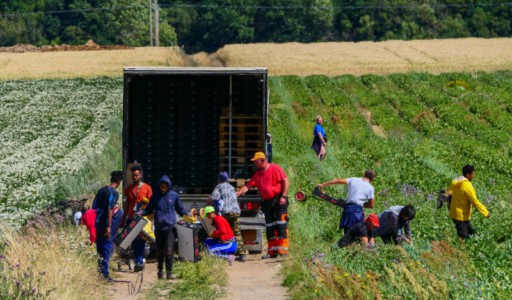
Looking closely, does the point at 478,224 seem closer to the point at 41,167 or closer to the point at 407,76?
the point at 41,167

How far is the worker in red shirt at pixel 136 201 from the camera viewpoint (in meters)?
19.5

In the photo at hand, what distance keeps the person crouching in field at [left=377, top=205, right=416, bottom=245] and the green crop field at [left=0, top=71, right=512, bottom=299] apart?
→ 35 centimetres

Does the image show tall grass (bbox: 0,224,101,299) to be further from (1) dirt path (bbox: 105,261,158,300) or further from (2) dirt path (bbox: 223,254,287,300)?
(2) dirt path (bbox: 223,254,287,300)

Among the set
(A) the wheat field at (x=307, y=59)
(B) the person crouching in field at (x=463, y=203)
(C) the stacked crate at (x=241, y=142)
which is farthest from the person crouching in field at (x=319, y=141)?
(A) the wheat field at (x=307, y=59)

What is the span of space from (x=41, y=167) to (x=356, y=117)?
15898mm

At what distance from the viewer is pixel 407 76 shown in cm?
5944

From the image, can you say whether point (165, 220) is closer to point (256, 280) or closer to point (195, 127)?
point (256, 280)

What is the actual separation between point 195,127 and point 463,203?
20.2 ft

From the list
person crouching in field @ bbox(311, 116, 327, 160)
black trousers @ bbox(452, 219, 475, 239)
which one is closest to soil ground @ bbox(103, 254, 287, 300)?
black trousers @ bbox(452, 219, 475, 239)

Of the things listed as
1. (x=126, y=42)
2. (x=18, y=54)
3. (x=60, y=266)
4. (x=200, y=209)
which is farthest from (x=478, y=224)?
(x=126, y=42)

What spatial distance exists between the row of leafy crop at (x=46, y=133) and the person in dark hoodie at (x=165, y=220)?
5.40 meters

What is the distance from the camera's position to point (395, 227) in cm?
1912

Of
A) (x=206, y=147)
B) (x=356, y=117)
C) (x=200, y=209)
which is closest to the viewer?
(x=200, y=209)

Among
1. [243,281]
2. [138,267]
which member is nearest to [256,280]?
[243,281]
